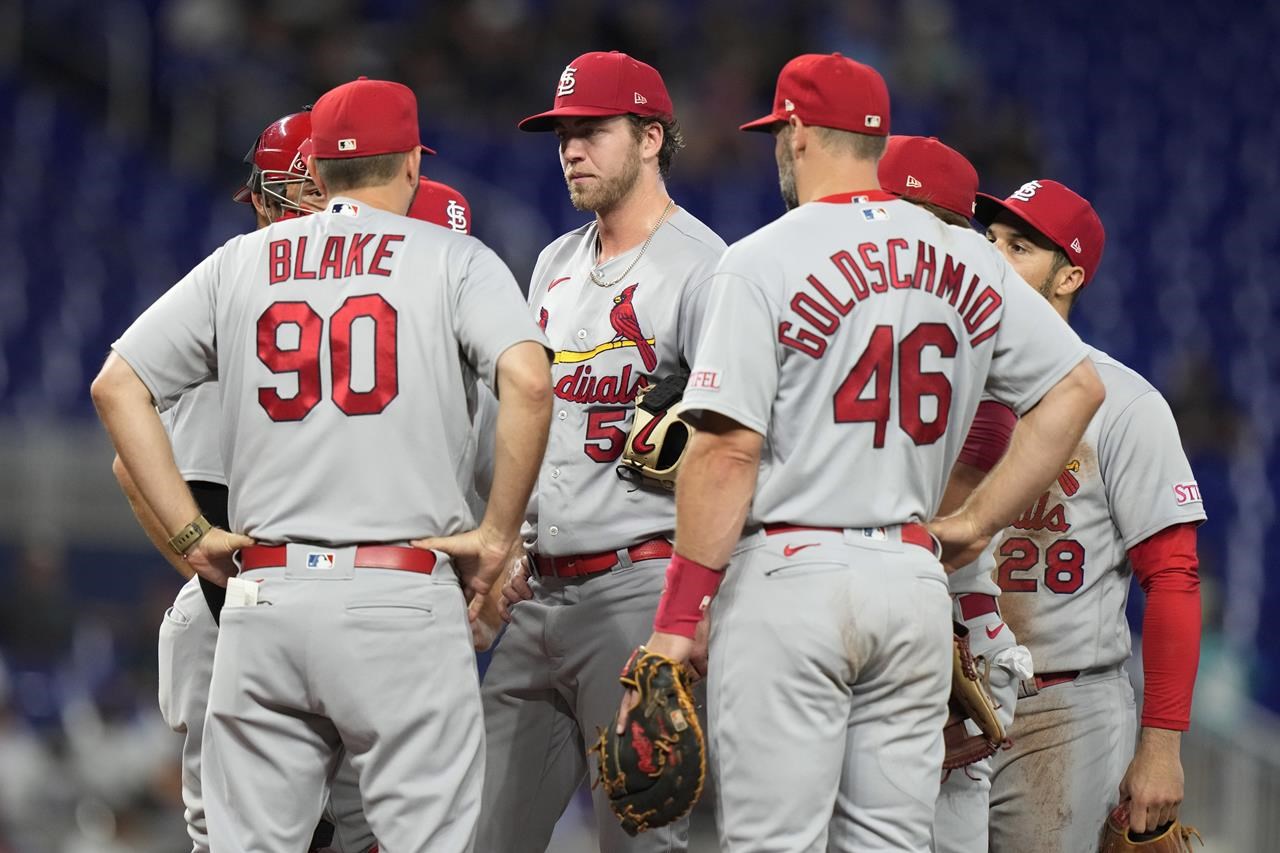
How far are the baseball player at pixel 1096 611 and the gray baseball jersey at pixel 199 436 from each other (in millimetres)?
1885

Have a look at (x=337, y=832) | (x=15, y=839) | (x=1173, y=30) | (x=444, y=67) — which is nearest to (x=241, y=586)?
(x=337, y=832)

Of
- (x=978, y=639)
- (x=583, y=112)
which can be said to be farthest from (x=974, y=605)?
(x=583, y=112)

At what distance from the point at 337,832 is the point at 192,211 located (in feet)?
24.2

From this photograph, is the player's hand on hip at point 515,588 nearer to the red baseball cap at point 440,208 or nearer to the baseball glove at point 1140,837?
the red baseball cap at point 440,208

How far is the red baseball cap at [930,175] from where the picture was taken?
157 inches

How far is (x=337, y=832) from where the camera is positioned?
401 cm

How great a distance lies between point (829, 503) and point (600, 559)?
2.77 ft

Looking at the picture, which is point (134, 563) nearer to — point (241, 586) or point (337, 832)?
point (337, 832)

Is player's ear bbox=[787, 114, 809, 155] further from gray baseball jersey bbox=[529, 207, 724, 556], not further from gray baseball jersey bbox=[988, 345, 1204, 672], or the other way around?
gray baseball jersey bbox=[988, 345, 1204, 672]

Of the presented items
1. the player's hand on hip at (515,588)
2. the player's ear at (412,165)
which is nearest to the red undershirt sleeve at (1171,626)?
the player's hand on hip at (515,588)

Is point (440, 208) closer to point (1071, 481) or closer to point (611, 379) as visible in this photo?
point (611, 379)

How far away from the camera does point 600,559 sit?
3908 mm

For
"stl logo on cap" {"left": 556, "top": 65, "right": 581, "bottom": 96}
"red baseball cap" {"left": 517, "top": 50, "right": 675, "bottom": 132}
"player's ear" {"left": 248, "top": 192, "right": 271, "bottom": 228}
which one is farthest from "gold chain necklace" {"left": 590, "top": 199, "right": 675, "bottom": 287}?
"player's ear" {"left": 248, "top": 192, "right": 271, "bottom": 228}

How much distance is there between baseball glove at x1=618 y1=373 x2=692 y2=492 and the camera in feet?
12.2
